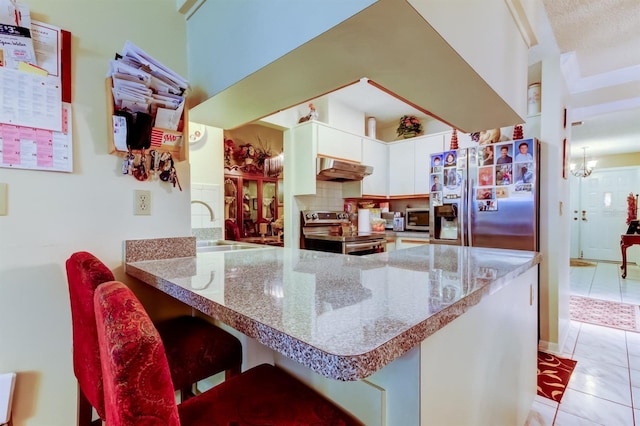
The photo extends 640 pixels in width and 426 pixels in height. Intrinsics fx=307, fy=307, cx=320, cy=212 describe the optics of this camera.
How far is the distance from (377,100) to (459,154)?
1.22 metres

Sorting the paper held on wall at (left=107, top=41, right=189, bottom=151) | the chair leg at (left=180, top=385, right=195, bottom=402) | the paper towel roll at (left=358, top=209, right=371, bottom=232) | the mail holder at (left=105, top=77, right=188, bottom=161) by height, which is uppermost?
the paper held on wall at (left=107, top=41, right=189, bottom=151)

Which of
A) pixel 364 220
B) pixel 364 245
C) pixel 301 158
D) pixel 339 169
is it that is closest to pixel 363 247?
pixel 364 245

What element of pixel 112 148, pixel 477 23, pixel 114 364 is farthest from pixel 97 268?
pixel 477 23

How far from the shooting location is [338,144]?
353 cm

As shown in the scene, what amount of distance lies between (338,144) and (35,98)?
8.91 ft

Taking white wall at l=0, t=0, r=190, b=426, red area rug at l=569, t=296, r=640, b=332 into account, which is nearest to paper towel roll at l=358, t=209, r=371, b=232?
red area rug at l=569, t=296, r=640, b=332

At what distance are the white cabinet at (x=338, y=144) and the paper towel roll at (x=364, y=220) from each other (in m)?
0.64

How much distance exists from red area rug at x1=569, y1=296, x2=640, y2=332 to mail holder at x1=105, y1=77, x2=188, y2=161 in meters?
4.13

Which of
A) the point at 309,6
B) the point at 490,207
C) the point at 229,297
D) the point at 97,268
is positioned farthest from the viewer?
the point at 490,207

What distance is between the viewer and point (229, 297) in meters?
0.78

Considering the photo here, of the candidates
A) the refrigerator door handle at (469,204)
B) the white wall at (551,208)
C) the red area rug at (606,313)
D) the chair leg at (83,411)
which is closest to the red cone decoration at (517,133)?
the white wall at (551,208)

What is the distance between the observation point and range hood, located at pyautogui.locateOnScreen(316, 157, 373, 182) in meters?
3.19

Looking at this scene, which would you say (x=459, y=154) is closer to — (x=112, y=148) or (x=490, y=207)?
(x=490, y=207)

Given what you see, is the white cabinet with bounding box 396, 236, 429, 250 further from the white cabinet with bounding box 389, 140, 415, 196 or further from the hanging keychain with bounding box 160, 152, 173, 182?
the hanging keychain with bounding box 160, 152, 173, 182
